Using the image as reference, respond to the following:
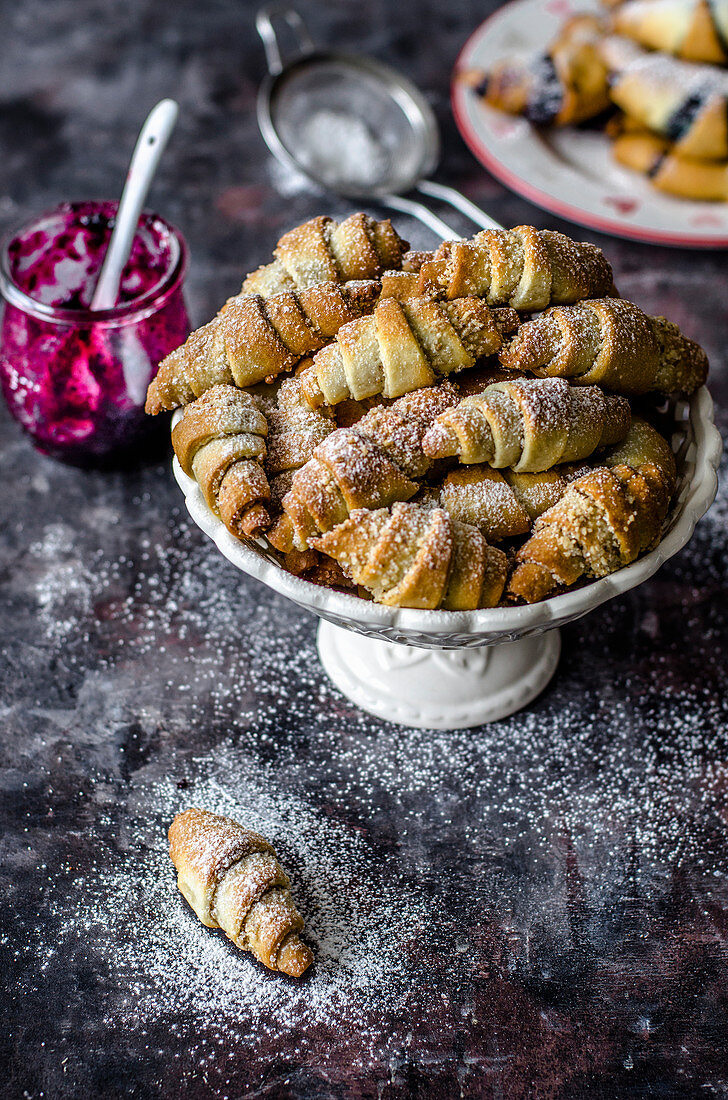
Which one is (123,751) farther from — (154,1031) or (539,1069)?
(539,1069)

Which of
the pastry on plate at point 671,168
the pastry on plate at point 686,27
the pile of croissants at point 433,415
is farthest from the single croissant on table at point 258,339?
the pastry on plate at point 686,27

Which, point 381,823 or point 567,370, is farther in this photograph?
point 381,823

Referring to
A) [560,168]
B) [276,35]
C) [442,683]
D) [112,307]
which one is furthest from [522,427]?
[276,35]

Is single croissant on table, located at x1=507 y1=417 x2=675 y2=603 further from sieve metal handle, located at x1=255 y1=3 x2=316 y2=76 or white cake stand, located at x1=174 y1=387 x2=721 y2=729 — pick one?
sieve metal handle, located at x1=255 y1=3 x2=316 y2=76

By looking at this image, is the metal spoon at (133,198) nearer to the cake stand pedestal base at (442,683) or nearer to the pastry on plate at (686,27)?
the cake stand pedestal base at (442,683)

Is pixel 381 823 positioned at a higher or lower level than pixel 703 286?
lower

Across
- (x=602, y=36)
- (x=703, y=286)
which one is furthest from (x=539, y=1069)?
(x=602, y=36)

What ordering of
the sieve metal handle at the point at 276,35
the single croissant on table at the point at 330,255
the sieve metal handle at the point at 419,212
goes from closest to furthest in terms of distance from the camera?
the single croissant on table at the point at 330,255 < the sieve metal handle at the point at 419,212 < the sieve metal handle at the point at 276,35

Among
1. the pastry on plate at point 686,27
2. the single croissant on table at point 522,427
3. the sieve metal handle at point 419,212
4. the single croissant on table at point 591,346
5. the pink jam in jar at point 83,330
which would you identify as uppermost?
the pastry on plate at point 686,27
